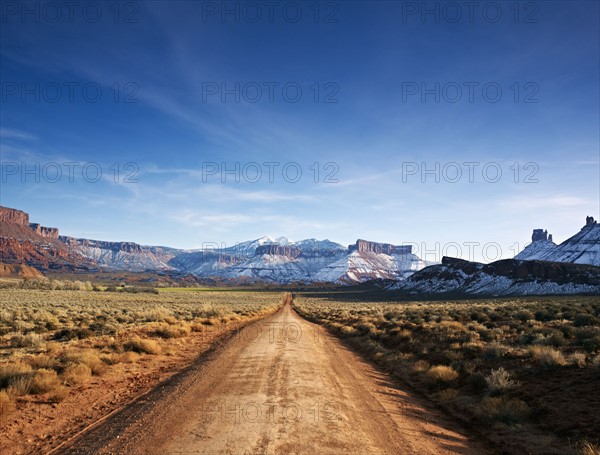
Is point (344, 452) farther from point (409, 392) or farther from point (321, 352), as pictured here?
point (321, 352)

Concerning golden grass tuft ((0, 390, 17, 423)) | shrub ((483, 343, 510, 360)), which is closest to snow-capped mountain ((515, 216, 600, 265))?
shrub ((483, 343, 510, 360))

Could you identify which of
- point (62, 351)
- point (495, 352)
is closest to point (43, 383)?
point (62, 351)

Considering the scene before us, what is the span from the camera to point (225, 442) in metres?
6.60

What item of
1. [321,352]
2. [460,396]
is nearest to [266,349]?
[321,352]

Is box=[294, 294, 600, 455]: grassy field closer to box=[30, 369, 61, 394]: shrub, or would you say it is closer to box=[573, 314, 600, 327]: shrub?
box=[573, 314, 600, 327]: shrub

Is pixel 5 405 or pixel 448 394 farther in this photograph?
pixel 448 394

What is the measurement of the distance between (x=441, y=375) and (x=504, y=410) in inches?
124

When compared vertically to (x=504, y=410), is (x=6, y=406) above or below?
below

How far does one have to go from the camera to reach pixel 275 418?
7.92 meters

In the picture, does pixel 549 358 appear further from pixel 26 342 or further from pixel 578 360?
pixel 26 342

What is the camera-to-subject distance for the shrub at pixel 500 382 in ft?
33.0

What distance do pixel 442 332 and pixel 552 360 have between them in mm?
7829

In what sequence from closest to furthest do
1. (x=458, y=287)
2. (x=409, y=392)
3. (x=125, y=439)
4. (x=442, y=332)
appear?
(x=125, y=439) < (x=409, y=392) < (x=442, y=332) < (x=458, y=287)

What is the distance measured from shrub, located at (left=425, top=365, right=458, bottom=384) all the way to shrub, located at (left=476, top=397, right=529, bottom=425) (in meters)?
2.27
